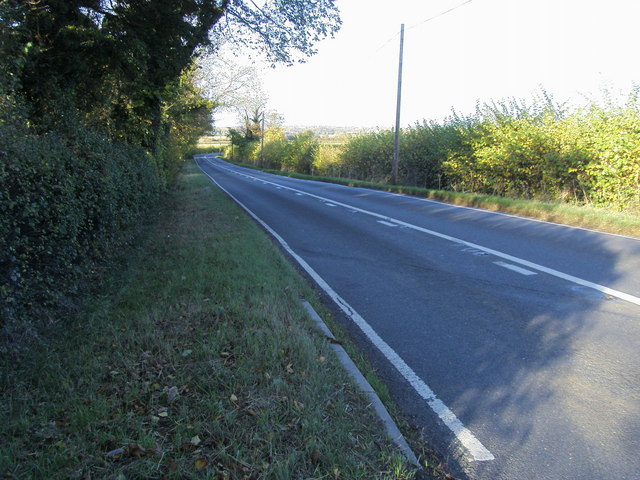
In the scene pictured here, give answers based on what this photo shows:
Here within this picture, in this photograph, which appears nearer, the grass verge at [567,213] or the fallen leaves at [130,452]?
the fallen leaves at [130,452]

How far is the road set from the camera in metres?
2.98

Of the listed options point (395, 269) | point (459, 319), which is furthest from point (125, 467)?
point (395, 269)

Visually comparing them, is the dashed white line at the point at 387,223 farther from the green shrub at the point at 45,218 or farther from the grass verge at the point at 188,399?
the green shrub at the point at 45,218

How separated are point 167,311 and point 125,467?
2.58 m

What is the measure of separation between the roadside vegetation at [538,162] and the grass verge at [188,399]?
959 centimetres

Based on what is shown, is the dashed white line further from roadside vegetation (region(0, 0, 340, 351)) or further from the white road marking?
roadside vegetation (region(0, 0, 340, 351))

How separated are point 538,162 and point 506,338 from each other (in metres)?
13.9

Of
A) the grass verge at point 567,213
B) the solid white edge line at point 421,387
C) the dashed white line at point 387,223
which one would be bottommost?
the solid white edge line at point 421,387

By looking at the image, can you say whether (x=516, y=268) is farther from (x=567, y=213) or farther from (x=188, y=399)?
(x=567, y=213)

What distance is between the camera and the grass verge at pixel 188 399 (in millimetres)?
2600

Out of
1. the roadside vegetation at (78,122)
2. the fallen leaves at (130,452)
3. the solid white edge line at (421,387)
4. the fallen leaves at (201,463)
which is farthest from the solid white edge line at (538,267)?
the roadside vegetation at (78,122)

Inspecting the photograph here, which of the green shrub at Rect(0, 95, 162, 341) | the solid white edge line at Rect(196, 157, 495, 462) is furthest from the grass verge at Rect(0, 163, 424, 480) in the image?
the solid white edge line at Rect(196, 157, 495, 462)

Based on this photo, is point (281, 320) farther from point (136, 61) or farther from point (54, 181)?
point (136, 61)

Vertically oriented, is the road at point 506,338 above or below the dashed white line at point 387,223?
below
